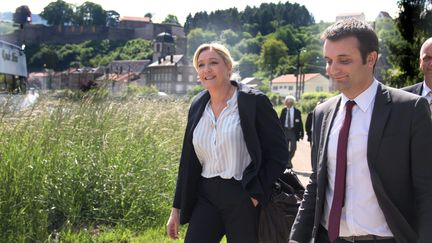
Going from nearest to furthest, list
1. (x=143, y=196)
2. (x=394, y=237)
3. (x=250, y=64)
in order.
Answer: (x=394, y=237)
(x=143, y=196)
(x=250, y=64)

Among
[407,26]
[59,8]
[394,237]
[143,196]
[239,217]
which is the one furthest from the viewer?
A: [59,8]

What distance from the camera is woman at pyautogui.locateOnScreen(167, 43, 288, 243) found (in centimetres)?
362

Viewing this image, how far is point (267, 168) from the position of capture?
3.63 m

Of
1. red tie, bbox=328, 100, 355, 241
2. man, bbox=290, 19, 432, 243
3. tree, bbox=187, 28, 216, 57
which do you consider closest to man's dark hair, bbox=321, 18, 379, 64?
man, bbox=290, 19, 432, 243

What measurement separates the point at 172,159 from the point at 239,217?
471 centimetres

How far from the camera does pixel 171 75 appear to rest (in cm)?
12331

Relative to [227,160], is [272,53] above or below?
below

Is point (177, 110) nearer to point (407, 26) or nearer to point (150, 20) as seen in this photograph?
point (407, 26)

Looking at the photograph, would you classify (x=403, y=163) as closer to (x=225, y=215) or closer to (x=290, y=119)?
(x=225, y=215)

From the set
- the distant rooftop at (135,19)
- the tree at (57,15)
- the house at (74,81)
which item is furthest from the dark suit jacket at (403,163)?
the distant rooftop at (135,19)

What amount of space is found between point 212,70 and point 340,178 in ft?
4.68

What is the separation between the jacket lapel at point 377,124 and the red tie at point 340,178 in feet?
0.40

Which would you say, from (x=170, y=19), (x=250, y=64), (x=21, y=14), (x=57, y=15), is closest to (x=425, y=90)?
(x=21, y=14)

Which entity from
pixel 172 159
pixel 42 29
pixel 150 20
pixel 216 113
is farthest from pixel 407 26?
pixel 150 20
